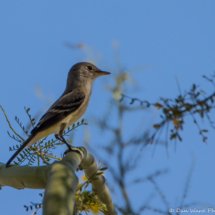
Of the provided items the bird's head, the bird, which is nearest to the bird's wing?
the bird

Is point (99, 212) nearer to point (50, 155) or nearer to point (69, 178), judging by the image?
point (50, 155)

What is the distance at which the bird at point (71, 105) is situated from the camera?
3626 mm

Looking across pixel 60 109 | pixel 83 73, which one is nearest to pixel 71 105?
pixel 60 109

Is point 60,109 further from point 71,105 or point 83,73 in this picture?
point 83,73

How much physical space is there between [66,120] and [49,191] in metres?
2.84

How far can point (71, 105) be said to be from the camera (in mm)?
3926

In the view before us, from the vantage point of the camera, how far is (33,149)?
1974 millimetres

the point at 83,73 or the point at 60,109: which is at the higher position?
the point at 83,73

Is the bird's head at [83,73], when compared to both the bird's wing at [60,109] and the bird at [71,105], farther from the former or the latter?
the bird's wing at [60,109]

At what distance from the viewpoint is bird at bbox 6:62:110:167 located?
363cm

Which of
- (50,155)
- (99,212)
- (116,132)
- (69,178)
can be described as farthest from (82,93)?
(69,178)

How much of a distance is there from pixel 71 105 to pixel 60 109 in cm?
16

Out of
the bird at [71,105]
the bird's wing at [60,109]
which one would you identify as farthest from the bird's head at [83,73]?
the bird's wing at [60,109]

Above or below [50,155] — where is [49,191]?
below
